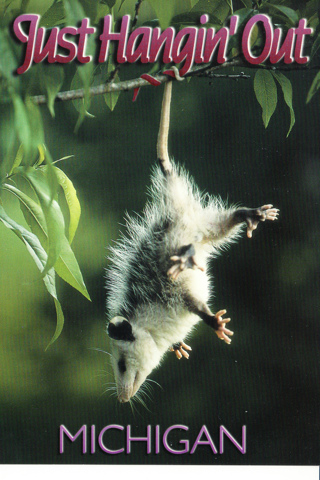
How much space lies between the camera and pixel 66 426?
3.93ft

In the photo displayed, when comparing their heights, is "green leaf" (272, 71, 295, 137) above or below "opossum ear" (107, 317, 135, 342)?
above

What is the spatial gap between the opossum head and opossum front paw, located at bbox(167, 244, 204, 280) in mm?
142

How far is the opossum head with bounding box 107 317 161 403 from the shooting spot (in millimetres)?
1078

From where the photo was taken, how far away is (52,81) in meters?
0.77

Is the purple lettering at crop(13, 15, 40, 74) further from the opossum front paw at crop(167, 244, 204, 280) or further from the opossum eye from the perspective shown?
the opossum eye

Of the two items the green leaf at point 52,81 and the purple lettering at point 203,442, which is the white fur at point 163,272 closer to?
the purple lettering at point 203,442

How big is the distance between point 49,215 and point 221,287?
1.48 ft

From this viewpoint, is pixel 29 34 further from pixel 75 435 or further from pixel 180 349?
pixel 75 435

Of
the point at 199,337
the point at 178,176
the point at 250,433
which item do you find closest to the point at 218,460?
the point at 250,433

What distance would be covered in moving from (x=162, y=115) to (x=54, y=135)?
27 cm

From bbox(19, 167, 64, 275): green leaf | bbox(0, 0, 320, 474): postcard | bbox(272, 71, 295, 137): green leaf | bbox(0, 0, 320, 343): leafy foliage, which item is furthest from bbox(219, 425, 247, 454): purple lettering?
bbox(272, 71, 295, 137): green leaf

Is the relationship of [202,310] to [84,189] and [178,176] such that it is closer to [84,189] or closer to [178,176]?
[178,176]

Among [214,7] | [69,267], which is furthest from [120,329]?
[214,7]

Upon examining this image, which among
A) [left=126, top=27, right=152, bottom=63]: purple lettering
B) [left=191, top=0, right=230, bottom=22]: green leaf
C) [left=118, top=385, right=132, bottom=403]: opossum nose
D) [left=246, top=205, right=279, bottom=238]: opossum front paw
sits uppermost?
[left=191, top=0, right=230, bottom=22]: green leaf
